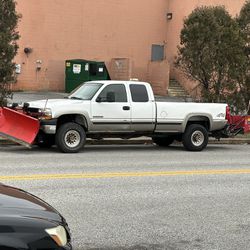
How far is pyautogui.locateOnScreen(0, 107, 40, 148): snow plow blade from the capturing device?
13336mm

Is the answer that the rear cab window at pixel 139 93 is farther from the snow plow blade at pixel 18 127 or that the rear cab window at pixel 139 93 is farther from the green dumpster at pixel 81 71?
the green dumpster at pixel 81 71

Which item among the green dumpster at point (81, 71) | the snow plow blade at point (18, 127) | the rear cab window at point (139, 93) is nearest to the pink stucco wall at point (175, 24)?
the green dumpster at point (81, 71)

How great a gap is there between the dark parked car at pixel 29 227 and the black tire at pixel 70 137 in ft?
31.1

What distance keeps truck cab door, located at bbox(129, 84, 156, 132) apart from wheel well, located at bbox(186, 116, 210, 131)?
124 centimetres

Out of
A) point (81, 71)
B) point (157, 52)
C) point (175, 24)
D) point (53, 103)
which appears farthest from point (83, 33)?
point (53, 103)

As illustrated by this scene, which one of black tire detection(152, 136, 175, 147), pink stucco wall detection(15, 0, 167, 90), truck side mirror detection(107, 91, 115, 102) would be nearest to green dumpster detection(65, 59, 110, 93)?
pink stucco wall detection(15, 0, 167, 90)

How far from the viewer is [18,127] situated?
13484mm

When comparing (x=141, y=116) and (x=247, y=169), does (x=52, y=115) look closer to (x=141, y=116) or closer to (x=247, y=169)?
(x=141, y=116)

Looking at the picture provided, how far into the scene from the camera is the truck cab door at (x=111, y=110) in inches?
555

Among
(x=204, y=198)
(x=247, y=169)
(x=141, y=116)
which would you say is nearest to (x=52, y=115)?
(x=141, y=116)

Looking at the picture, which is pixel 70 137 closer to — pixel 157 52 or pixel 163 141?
pixel 163 141

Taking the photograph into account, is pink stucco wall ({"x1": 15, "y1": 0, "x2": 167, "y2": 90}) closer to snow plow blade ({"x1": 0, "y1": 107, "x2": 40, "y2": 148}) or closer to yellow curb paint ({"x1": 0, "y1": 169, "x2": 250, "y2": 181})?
snow plow blade ({"x1": 0, "y1": 107, "x2": 40, "y2": 148})

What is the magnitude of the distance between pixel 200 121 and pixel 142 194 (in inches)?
296

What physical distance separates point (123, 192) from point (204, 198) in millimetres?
1272
